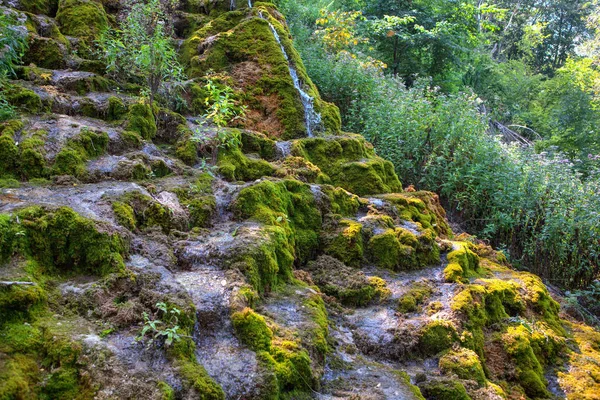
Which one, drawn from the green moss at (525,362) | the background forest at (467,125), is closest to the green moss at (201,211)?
the green moss at (525,362)

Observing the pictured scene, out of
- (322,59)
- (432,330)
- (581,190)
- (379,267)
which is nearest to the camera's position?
(432,330)

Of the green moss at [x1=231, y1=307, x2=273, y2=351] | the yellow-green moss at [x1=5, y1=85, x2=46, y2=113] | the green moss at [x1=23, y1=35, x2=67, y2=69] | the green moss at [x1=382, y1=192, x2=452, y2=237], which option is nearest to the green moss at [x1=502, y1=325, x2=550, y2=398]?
the green moss at [x1=382, y1=192, x2=452, y2=237]

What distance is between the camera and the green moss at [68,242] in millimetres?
3400

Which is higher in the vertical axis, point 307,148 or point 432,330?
point 307,148

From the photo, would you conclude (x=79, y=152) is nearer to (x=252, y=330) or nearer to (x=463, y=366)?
(x=252, y=330)

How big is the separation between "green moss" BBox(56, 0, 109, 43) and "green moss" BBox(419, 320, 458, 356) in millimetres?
7369

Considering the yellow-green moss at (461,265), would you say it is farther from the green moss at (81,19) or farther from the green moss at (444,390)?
the green moss at (81,19)

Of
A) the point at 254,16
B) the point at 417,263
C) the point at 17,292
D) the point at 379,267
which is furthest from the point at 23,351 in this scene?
the point at 254,16

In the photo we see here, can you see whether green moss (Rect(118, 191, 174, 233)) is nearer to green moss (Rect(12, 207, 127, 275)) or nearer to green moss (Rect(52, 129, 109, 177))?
green moss (Rect(12, 207, 127, 275))

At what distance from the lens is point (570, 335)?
18.0 feet

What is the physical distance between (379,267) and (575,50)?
34265mm

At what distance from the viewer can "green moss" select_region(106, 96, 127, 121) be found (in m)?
6.16

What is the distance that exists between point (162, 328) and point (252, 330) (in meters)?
0.67

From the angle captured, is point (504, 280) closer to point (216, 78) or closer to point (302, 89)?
point (302, 89)
